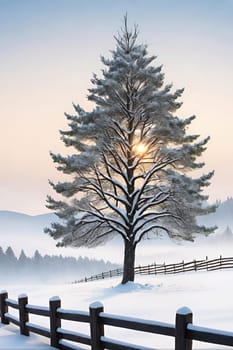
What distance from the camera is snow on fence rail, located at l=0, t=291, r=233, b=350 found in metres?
5.18

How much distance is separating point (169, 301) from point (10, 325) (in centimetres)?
741

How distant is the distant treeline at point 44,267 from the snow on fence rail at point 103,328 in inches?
5829

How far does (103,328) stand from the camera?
273 inches

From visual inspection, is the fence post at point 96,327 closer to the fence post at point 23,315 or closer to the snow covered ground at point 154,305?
the snow covered ground at point 154,305

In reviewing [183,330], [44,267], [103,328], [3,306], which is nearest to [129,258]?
[3,306]

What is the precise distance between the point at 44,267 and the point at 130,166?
158 m

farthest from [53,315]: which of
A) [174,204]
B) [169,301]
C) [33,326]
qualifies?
[174,204]

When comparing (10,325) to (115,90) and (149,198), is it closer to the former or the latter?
(149,198)

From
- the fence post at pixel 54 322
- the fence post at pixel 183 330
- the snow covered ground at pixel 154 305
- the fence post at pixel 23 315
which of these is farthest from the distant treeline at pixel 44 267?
the fence post at pixel 183 330

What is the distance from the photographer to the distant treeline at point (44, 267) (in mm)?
Result: 157625

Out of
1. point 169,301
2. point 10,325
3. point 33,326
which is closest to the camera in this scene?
point 33,326

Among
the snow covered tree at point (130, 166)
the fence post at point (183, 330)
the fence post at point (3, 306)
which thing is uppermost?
the snow covered tree at point (130, 166)

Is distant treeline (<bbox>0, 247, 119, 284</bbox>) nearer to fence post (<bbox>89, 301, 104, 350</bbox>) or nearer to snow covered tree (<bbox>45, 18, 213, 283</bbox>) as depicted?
snow covered tree (<bbox>45, 18, 213, 283</bbox>)

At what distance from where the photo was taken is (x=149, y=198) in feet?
78.1
